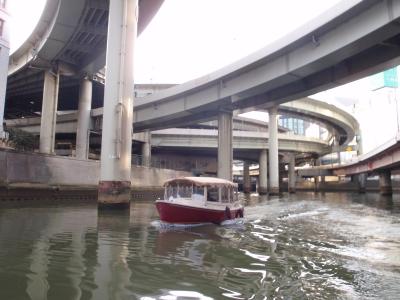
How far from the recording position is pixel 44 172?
29.7 meters

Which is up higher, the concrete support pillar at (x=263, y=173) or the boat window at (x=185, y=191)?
the concrete support pillar at (x=263, y=173)

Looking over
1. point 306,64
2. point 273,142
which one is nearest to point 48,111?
point 306,64

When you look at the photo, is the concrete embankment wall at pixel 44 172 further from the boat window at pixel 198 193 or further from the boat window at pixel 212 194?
the boat window at pixel 212 194

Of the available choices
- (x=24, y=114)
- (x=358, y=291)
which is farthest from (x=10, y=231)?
(x=24, y=114)

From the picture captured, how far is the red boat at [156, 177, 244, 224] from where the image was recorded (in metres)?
17.2

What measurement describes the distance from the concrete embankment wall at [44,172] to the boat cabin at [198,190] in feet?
42.3

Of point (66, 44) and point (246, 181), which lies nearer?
point (66, 44)

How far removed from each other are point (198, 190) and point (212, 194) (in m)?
0.85

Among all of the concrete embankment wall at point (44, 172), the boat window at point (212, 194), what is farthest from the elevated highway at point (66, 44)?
the boat window at point (212, 194)

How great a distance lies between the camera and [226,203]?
63.9 ft

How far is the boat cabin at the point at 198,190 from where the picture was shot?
1855 cm

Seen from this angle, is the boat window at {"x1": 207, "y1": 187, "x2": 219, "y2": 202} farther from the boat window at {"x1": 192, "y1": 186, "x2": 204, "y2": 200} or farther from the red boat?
the boat window at {"x1": 192, "y1": 186, "x2": 204, "y2": 200}

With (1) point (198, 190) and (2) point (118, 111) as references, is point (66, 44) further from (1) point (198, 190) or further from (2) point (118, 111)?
(1) point (198, 190)

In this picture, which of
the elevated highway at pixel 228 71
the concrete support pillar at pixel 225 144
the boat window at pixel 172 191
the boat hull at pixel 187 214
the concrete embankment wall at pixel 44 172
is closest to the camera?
the boat hull at pixel 187 214
